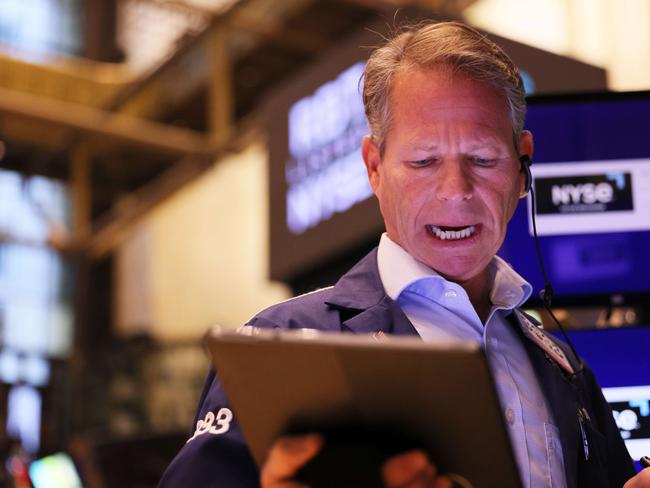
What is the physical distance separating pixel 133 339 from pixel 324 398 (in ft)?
34.8

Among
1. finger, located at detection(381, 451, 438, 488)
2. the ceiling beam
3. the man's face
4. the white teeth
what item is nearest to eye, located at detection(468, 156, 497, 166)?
the man's face

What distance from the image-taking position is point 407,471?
1.32m

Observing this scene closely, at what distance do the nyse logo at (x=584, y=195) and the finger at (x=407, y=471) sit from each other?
1260 mm

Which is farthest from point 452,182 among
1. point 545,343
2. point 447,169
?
point 545,343

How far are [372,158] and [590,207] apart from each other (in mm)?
797

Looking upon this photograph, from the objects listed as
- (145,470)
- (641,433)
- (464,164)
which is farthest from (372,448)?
(145,470)

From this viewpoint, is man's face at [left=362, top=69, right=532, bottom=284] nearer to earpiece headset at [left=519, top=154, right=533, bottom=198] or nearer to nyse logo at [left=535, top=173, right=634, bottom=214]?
earpiece headset at [left=519, top=154, right=533, bottom=198]

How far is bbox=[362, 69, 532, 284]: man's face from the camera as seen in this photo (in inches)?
69.5

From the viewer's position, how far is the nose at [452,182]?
1771mm

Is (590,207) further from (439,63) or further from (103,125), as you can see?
(103,125)

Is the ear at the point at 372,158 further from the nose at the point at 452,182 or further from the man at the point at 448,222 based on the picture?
the nose at the point at 452,182

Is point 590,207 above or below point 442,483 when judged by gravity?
above

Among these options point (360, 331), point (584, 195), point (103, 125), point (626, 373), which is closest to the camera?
point (360, 331)

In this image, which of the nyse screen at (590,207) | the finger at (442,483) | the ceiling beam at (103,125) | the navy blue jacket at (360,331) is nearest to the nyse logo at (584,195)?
the nyse screen at (590,207)
